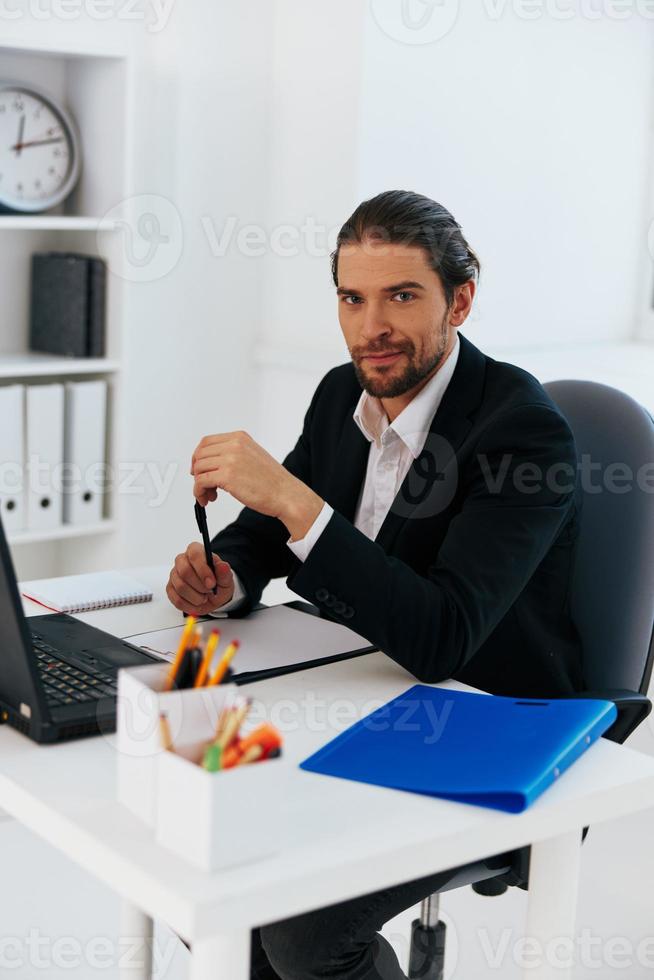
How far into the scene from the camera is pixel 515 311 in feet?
10.5

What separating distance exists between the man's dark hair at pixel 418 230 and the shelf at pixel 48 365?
4.48 ft

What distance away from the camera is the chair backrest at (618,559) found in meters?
1.73

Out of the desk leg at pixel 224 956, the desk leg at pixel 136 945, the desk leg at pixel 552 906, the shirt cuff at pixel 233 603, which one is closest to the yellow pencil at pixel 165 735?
the desk leg at pixel 224 956

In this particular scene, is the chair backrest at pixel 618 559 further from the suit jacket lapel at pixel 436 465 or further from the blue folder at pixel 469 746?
the blue folder at pixel 469 746

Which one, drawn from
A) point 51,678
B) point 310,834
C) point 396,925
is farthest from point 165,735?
point 396,925

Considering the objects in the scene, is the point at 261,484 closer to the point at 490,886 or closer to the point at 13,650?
the point at 13,650

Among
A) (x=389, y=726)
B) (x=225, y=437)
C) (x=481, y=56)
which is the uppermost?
(x=481, y=56)

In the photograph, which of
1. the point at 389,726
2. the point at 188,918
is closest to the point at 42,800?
the point at 188,918

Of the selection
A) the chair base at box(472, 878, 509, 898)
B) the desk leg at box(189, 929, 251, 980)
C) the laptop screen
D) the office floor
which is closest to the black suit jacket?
the chair base at box(472, 878, 509, 898)

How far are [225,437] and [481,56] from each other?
185 centimetres

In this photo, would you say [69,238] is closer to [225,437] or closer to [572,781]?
[225,437]

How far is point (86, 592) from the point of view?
1719 mm

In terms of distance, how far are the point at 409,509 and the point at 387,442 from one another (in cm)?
16

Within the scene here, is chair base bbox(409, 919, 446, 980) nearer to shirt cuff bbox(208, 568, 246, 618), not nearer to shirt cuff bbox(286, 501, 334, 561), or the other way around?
shirt cuff bbox(208, 568, 246, 618)
